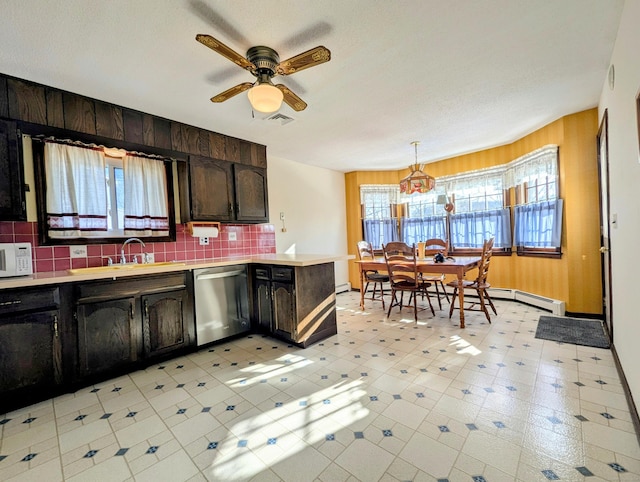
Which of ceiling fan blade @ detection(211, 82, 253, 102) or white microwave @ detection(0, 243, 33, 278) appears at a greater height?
ceiling fan blade @ detection(211, 82, 253, 102)

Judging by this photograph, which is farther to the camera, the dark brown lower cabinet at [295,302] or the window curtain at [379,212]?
the window curtain at [379,212]

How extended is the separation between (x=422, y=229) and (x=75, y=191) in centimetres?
500

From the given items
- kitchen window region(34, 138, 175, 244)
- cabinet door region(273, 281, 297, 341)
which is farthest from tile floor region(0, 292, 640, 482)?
kitchen window region(34, 138, 175, 244)

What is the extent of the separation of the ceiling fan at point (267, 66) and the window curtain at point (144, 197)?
4.54 feet

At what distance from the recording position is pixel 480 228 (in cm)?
466

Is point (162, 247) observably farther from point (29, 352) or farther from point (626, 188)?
point (626, 188)

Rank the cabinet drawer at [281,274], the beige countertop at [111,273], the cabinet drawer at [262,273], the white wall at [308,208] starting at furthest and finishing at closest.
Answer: the white wall at [308,208] < the cabinet drawer at [262,273] < the cabinet drawer at [281,274] < the beige countertop at [111,273]

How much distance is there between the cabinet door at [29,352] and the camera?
1.92 m

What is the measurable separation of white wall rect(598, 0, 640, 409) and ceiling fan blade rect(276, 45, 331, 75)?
161 cm

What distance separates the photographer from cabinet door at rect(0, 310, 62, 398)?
6.29ft

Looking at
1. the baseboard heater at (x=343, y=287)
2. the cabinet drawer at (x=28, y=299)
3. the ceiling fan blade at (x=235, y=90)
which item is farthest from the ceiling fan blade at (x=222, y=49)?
the baseboard heater at (x=343, y=287)

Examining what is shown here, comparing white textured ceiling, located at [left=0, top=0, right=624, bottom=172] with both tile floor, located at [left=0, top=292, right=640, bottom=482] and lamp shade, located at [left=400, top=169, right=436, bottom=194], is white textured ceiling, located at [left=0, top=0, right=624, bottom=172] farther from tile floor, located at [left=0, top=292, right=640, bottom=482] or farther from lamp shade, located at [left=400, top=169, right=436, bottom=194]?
tile floor, located at [left=0, top=292, right=640, bottom=482]

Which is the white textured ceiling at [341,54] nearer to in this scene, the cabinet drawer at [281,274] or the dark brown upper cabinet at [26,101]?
the dark brown upper cabinet at [26,101]

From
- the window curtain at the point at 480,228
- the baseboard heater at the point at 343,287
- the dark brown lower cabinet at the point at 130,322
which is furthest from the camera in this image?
the baseboard heater at the point at 343,287
